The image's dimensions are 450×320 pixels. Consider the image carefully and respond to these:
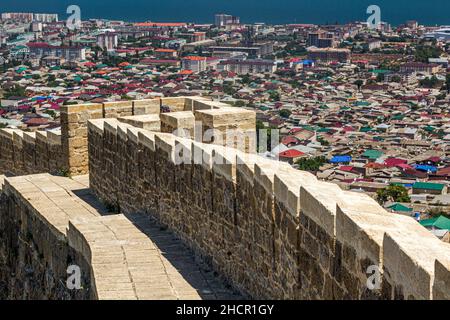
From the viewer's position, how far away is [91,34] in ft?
474

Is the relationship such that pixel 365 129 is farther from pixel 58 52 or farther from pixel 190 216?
pixel 58 52

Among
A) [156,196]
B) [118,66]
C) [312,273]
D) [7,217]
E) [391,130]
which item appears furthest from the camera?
[118,66]

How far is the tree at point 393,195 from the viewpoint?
3900 centimetres

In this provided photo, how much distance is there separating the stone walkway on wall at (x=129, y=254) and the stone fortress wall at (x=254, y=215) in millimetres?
73

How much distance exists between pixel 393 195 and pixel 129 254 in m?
34.6

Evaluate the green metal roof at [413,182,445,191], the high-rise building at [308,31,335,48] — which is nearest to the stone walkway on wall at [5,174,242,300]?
the green metal roof at [413,182,445,191]

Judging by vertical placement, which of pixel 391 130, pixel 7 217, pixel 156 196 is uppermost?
pixel 156 196

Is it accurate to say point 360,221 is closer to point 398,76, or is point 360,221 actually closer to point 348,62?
point 398,76

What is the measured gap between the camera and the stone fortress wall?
324 centimetres

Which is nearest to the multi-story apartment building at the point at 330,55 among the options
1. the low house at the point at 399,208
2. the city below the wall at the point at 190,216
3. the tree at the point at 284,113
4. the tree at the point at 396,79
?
the tree at the point at 396,79

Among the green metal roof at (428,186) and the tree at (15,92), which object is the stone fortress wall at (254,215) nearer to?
the green metal roof at (428,186)

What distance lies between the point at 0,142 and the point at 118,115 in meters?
3.12

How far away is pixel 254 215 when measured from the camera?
480 centimetres

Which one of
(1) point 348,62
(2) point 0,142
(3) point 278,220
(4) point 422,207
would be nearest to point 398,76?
(1) point 348,62
